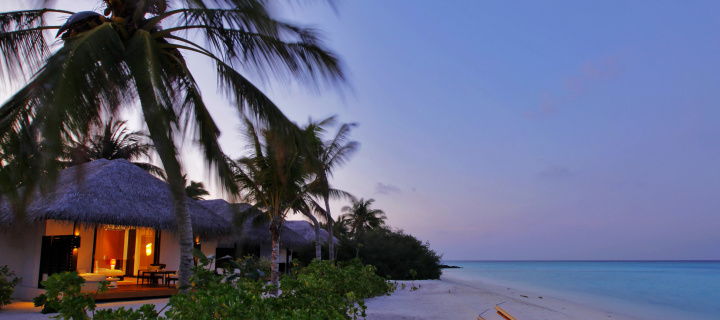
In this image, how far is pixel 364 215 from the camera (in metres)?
35.7

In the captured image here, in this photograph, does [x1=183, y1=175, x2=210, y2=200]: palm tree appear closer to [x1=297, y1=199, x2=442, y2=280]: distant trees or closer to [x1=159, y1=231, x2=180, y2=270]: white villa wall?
[x1=297, y1=199, x2=442, y2=280]: distant trees

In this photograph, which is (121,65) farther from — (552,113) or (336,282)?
(552,113)

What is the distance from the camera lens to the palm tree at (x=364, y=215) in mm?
35594

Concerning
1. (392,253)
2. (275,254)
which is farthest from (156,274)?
(392,253)

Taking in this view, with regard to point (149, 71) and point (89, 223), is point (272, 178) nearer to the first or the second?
point (89, 223)

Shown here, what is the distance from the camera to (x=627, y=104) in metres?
15.4

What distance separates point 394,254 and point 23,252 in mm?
12755

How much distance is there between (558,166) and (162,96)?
18891 mm

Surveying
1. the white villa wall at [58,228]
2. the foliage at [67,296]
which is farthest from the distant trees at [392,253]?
the foliage at [67,296]

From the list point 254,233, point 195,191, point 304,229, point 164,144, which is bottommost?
point 254,233

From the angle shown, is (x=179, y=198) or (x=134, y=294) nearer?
(x=179, y=198)

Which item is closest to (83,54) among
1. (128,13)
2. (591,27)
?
(128,13)

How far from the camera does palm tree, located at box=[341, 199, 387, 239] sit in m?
35.6

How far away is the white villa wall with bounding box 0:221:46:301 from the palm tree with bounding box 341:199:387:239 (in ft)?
88.6
